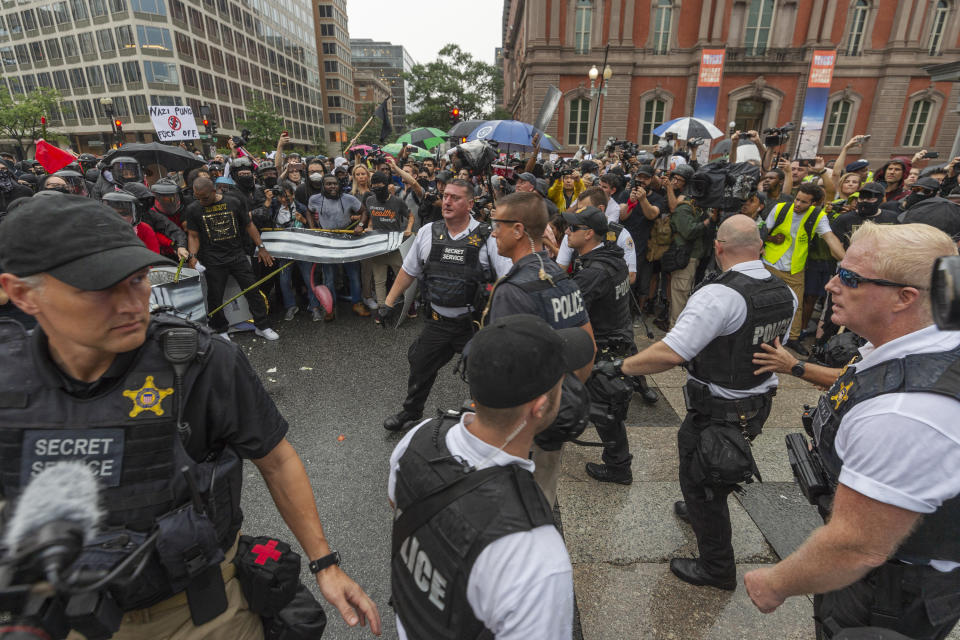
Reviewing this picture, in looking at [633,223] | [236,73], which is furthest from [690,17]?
[236,73]

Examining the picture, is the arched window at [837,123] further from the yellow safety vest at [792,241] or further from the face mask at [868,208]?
the yellow safety vest at [792,241]

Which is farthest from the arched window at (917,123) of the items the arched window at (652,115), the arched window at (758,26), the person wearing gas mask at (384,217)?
the person wearing gas mask at (384,217)

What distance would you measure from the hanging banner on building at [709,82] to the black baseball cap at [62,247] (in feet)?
106

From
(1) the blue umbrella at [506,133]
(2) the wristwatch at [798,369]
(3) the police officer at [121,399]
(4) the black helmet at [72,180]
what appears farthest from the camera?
(1) the blue umbrella at [506,133]

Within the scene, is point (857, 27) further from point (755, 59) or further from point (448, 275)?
point (448, 275)

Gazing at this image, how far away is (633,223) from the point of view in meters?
6.75

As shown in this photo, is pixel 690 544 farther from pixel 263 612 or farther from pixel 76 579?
pixel 76 579

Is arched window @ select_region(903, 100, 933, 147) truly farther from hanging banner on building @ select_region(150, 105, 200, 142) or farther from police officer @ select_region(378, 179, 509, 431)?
hanging banner on building @ select_region(150, 105, 200, 142)

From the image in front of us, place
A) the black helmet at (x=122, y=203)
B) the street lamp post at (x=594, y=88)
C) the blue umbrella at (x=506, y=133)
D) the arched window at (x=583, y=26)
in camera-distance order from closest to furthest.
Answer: the black helmet at (x=122, y=203), the blue umbrella at (x=506, y=133), the street lamp post at (x=594, y=88), the arched window at (x=583, y=26)

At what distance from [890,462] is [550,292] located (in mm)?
1671

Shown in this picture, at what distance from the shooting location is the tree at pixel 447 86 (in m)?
50.5

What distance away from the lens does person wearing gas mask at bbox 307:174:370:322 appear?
7.01 metres

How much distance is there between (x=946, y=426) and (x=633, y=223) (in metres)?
5.86

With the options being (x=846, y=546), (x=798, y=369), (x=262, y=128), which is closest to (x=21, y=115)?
(x=262, y=128)
